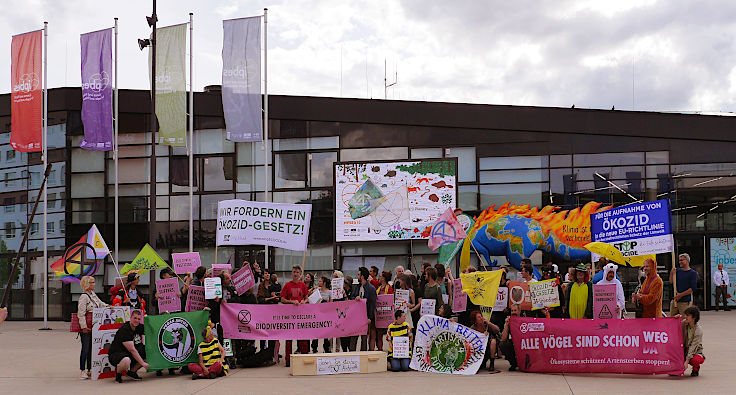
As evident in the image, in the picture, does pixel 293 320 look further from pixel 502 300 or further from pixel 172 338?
pixel 502 300

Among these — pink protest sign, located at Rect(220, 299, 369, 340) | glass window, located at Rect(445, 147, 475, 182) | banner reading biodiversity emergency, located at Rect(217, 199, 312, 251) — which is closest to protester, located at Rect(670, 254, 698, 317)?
pink protest sign, located at Rect(220, 299, 369, 340)

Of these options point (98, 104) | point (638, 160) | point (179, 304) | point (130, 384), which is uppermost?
point (98, 104)

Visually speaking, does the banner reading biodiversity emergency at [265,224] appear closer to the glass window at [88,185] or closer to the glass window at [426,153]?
the glass window at [426,153]

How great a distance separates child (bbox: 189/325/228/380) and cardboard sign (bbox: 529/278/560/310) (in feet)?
18.2

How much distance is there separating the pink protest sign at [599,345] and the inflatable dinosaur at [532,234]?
11.6 meters

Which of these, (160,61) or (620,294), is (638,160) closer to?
(620,294)

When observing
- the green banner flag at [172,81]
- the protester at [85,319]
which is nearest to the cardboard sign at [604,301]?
the protester at [85,319]

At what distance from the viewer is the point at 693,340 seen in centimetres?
1252

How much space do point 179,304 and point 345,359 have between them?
4.35 metres

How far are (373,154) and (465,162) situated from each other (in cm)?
331

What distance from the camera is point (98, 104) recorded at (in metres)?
28.0

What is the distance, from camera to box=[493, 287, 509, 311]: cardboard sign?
1425 centimetres

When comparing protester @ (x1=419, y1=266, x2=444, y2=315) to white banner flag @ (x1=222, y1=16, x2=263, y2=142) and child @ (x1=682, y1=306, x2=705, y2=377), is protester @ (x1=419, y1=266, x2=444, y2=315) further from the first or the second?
white banner flag @ (x1=222, y1=16, x2=263, y2=142)

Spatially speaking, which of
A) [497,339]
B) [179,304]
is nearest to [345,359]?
[497,339]
